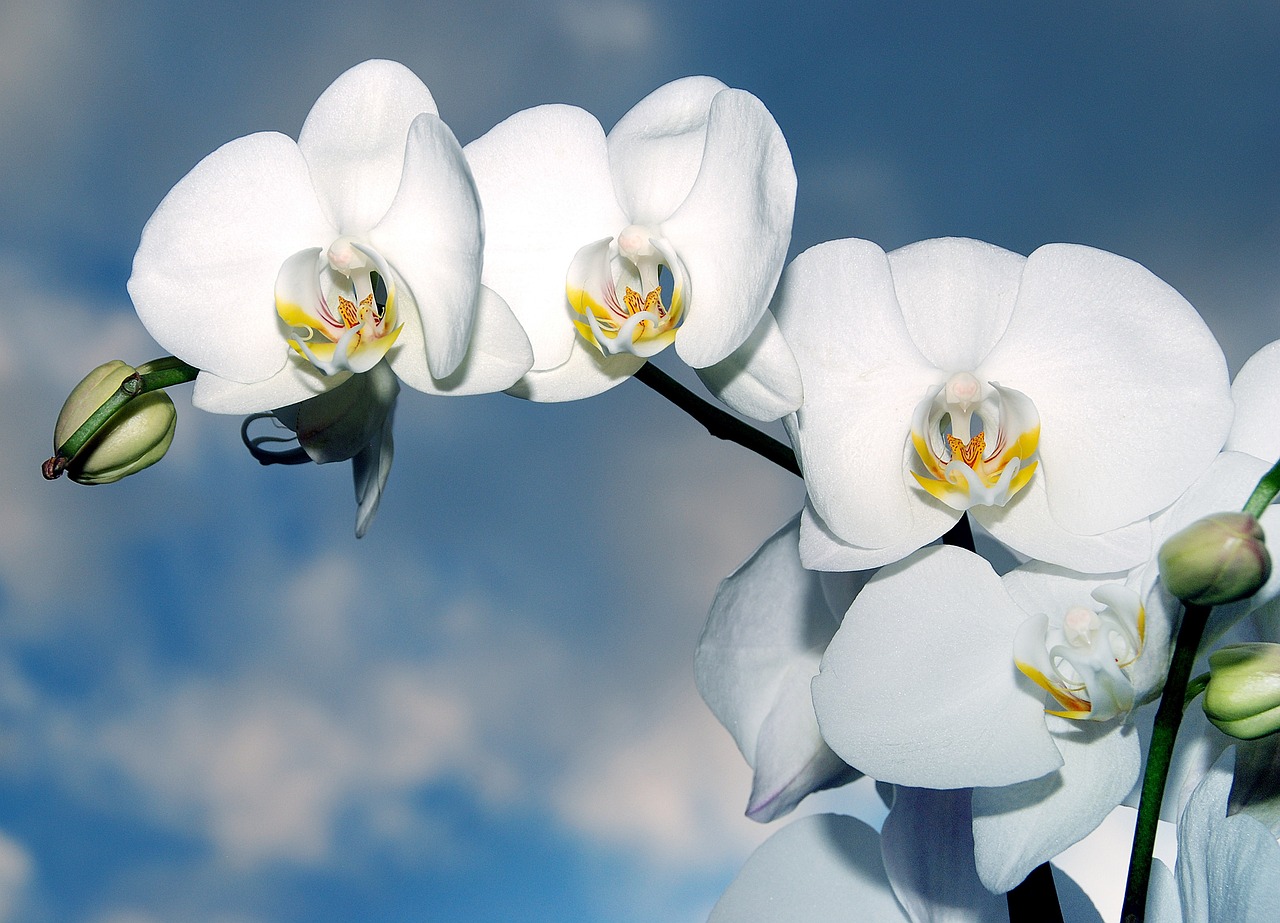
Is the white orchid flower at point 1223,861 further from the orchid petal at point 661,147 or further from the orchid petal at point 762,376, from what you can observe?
the orchid petal at point 661,147

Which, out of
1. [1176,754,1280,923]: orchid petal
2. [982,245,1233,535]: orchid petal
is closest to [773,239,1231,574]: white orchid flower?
[982,245,1233,535]: orchid petal

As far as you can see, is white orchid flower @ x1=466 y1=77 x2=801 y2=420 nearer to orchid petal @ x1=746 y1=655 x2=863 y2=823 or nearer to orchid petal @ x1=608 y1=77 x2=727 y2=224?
orchid petal @ x1=608 y1=77 x2=727 y2=224

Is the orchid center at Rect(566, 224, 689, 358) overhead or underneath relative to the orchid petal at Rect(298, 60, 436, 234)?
underneath

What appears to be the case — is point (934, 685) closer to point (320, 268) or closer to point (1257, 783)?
point (1257, 783)

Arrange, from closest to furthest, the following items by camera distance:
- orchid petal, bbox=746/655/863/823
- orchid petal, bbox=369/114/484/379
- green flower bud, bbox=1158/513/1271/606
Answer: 1. green flower bud, bbox=1158/513/1271/606
2. orchid petal, bbox=369/114/484/379
3. orchid petal, bbox=746/655/863/823

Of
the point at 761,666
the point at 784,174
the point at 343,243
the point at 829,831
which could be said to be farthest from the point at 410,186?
the point at 829,831

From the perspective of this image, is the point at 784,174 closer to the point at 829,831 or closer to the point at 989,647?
the point at 989,647
